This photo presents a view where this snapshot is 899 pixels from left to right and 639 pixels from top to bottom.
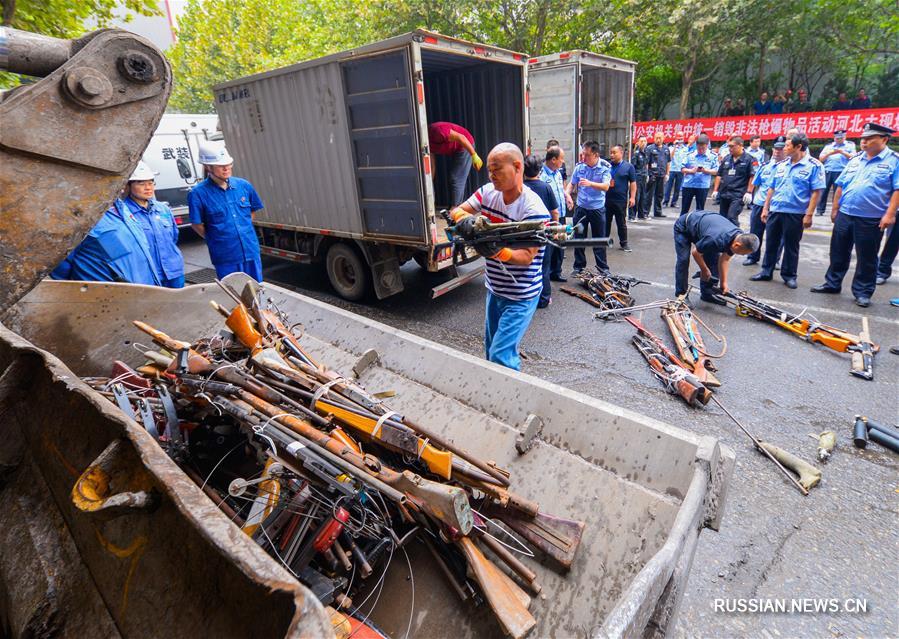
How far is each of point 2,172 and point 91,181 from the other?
0.20 meters

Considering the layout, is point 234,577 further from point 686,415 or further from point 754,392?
point 754,392

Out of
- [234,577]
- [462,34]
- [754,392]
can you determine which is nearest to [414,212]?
[754,392]

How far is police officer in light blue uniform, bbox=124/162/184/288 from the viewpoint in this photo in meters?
3.78

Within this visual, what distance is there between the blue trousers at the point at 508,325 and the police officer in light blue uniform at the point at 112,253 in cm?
286

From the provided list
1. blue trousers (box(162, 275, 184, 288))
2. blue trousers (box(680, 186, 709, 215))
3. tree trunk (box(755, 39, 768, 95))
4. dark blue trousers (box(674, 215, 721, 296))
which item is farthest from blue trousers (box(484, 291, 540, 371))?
tree trunk (box(755, 39, 768, 95))

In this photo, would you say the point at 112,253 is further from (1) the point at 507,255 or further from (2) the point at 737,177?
(2) the point at 737,177

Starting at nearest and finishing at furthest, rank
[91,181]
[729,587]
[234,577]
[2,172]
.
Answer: [234,577] → [2,172] → [91,181] → [729,587]

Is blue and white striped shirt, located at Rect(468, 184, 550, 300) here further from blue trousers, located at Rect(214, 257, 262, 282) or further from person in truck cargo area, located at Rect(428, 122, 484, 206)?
person in truck cargo area, located at Rect(428, 122, 484, 206)

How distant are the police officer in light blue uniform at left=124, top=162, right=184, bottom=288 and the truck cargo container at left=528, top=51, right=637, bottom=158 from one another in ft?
22.6

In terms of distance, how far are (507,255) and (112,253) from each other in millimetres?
2991

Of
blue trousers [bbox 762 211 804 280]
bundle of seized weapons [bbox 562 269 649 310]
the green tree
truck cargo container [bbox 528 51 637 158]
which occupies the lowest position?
bundle of seized weapons [bbox 562 269 649 310]

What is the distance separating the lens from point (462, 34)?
14.4m

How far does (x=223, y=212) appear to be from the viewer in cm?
462

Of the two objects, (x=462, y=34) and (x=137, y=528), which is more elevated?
(x=462, y=34)
